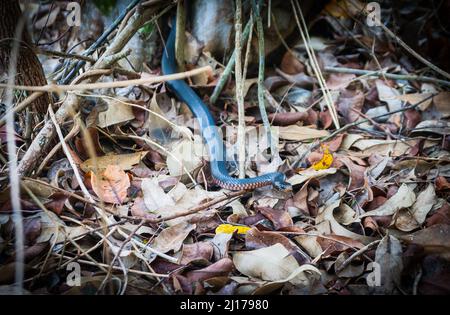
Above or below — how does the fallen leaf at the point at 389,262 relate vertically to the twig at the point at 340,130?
below

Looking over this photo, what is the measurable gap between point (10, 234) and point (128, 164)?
3.08 ft

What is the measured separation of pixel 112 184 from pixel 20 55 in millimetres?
1041

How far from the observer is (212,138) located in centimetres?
342

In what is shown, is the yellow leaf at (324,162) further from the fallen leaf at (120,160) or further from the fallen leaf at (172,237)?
the fallen leaf at (120,160)

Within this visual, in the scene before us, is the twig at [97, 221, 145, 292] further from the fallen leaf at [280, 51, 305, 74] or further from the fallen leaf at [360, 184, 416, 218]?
the fallen leaf at [280, 51, 305, 74]

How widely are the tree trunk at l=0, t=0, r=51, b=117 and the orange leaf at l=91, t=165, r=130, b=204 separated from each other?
62 cm

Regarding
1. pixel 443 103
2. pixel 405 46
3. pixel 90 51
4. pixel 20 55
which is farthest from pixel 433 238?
pixel 20 55

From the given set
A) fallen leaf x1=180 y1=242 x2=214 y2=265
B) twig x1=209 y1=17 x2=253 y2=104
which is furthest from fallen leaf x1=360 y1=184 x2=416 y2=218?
twig x1=209 y1=17 x2=253 y2=104

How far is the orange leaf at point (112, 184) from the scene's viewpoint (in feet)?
8.99

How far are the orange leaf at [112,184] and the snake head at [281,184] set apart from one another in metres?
1.03

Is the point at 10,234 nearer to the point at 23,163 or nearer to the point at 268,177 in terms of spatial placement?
the point at 23,163

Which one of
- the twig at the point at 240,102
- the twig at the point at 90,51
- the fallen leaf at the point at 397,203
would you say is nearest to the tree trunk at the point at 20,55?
the twig at the point at 90,51

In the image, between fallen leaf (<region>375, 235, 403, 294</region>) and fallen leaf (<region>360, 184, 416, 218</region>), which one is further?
fallen leaf (<region>360, 184, 416, 218</region>)

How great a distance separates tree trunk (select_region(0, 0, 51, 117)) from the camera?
268 cm
